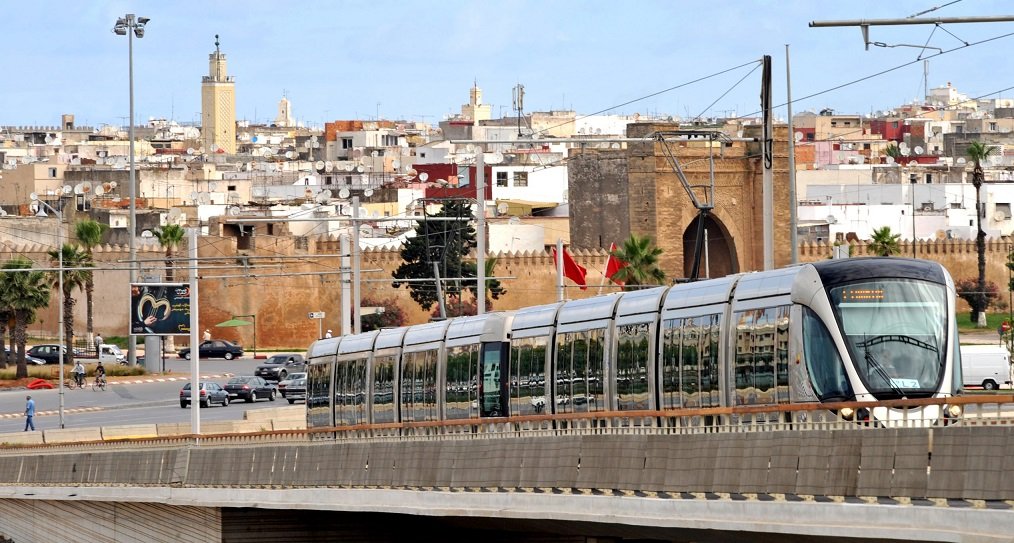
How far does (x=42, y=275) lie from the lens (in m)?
70.2

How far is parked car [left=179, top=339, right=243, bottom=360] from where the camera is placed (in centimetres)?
7681

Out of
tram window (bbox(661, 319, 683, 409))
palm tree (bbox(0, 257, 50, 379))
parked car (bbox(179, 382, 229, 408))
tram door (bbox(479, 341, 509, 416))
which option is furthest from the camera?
palm tree (bbox(0, 257, 50, 379))

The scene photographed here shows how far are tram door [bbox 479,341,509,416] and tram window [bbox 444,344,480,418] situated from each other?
163mm

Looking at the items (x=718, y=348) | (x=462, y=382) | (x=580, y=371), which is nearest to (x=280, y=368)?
(x=462, y=382)

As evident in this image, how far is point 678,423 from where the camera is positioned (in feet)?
67.2

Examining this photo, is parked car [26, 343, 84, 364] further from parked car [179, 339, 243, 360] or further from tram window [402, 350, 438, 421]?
tram window [402, 350, 438, 421]

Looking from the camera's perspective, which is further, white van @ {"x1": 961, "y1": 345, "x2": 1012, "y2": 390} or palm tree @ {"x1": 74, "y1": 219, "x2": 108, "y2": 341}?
palm tree @ {"x1": 74, "y1": 219, "x2": 108, "y2": 341}

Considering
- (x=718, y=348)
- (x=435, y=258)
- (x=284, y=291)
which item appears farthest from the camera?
(x=284, y=291)

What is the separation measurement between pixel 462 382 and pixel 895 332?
924 cm

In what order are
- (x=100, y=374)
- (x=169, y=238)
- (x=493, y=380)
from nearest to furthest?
1. (x=493, y=380)
2. (x=100, y=374)
3. (x=169, y=238)

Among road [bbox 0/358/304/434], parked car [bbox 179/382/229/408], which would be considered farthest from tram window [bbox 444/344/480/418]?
parked car [bbox 179/382/229/408]

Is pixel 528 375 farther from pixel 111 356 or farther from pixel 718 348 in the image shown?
pixel 111 356

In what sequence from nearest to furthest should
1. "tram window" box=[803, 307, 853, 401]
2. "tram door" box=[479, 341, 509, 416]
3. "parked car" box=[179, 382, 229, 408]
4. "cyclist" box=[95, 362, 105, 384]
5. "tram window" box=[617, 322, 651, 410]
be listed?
1. "tram window" box=[803, 307, 853, 401]
2. "tram window" box=[617, 322, 651, 410]
3. "tram door" box=[479, 341, 509, 416]
4. "parked car" box=[179, 382, 229, 408]
5. "cyclist" box=[95, 362, 105, 384]

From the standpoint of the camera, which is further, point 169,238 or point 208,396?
point 169,238
